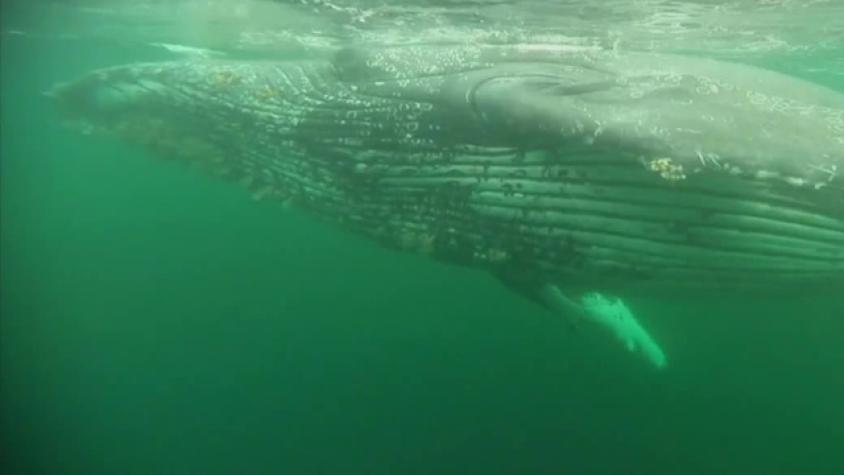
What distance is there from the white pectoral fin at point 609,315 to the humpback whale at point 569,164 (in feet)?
0.08

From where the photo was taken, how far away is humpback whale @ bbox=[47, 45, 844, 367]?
555cm

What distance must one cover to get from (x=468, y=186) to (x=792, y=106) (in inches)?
101

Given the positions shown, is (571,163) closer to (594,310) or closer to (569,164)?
(569,164)

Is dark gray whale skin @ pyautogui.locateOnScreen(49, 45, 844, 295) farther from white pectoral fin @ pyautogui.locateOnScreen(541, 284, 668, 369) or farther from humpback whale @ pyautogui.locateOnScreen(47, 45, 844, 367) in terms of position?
white pectoral fin @ pyautogui.locateOnScreen(541, 284, 668, 369)

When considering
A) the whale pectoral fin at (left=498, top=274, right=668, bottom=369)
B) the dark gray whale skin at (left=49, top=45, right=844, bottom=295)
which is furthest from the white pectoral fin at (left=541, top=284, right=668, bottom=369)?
the dark gray whale skin at (left=49, top=45, right=844, bottom=295)

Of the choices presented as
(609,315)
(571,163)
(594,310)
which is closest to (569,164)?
(571,163)

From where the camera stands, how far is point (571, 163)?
19.5 ft

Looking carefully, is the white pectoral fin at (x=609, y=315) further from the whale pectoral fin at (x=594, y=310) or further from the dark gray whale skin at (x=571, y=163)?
the dark gray whale skin at (x=571, y=163)

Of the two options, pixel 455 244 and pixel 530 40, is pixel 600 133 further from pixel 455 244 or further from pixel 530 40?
pixel 530 40

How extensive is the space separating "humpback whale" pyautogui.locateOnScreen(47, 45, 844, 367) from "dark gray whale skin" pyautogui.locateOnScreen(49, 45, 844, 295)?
0.05 ft

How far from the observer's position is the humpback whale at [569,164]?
555 centimetres

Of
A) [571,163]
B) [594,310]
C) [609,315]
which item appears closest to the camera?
[571,163]

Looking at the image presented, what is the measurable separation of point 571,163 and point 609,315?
2226 mm

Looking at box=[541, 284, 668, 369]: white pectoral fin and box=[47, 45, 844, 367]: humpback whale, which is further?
box=[541, 284, 668, 369]: white pectoral fin
